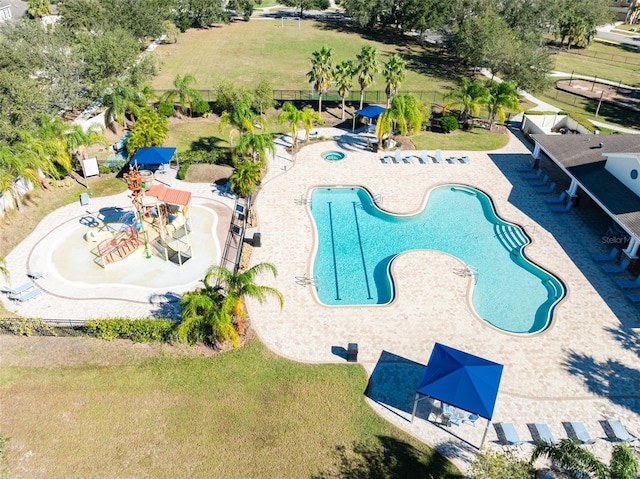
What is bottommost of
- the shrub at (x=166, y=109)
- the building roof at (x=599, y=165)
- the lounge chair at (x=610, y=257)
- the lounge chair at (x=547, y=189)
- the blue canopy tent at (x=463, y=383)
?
the blue canopy tent at (x=463, y=383)

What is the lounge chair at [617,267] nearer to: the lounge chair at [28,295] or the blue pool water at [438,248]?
the blue pool water at [438,248]

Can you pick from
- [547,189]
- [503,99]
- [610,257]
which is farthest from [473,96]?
[610,257]

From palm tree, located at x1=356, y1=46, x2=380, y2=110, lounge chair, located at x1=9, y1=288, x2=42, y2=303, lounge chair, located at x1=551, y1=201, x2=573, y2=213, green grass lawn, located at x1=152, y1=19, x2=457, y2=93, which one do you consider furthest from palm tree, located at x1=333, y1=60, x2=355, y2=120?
lounge chair, located at x1=9, y1=288, x2=42, y2=303

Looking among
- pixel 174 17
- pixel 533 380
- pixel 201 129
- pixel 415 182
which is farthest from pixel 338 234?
pixel 174 17

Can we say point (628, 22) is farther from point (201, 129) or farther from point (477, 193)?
point (201, 129)

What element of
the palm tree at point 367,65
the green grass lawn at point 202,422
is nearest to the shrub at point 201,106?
the palm tree at point 367,65

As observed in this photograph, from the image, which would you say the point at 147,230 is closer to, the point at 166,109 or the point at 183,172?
the point at 183,172

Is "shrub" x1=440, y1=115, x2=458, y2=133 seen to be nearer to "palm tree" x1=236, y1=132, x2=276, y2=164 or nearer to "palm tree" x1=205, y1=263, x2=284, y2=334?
"palm tree" x1=236, y1=132, x2=276, y2=164
